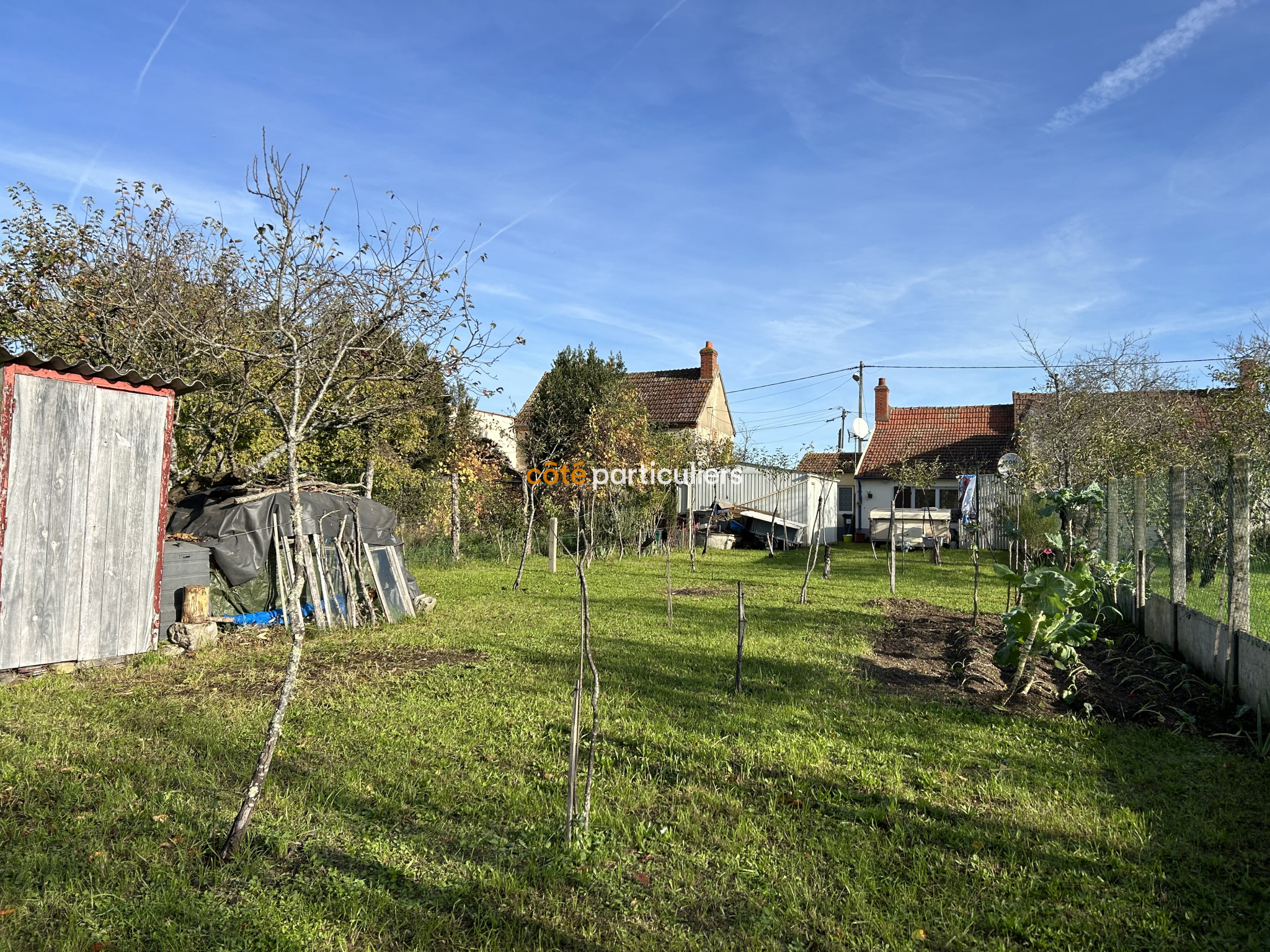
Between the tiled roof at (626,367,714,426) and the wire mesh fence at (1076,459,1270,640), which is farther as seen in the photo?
the tiled roof at (626,367,714,426)

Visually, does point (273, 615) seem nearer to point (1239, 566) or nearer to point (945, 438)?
A: point (1239, 566)

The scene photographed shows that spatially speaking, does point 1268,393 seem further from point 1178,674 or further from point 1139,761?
point 1139,761

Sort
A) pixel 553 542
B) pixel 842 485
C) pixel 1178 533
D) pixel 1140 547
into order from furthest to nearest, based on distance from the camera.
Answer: pixel 842 485 < pixel 553 542 < pixel 1140 547 < pixel 1178 533

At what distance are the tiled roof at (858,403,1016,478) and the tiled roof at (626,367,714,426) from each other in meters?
7.25

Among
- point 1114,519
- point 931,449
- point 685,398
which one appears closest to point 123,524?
point 1114,519

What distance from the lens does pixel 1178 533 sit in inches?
299

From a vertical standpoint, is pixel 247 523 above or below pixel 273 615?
above

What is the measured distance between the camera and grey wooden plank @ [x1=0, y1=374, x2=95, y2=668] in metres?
6.46

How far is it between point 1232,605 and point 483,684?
238 inches

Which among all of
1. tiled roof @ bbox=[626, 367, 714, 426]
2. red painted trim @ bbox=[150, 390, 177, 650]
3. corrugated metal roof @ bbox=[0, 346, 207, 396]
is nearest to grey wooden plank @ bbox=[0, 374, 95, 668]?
corrugated metal roof @ bbox=[0, 346, 207, 396]

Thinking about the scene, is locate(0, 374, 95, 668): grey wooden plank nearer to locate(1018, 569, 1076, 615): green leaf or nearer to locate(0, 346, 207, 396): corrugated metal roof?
locate(0, 346, 207, 396): corrugated metal roof

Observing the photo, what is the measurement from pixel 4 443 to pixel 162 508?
4.83ft

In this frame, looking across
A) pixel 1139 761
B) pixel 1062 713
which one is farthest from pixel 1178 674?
pixel 1139 761

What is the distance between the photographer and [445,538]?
19375 mm
